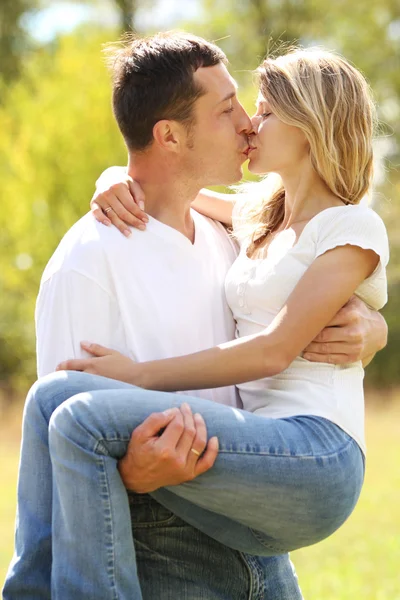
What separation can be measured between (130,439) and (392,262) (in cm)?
1299

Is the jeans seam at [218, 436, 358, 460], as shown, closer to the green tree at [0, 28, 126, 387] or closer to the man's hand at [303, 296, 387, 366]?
the man's hand at [303, 296, 387, 366]

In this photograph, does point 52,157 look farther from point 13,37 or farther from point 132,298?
point 132,298

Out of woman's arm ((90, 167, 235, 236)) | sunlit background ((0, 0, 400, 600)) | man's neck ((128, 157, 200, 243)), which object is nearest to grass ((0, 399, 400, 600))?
sunlit background ((0, 0, 400, 600))

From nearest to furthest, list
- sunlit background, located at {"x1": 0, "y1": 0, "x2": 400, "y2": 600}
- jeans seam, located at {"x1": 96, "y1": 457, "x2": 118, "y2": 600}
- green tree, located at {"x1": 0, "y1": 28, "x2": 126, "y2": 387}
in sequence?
jeans seam, located at {"x1": 96, "y1": 457, "x2": 118, "y2": 600}, sunlit background, located at {"x1": 0, "y1": 0, "x2": 400, "y2": 600}, green tree, located at {"x1": 0, "y1": 28, "x2": 126, "y2": 387}

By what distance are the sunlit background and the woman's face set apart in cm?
63

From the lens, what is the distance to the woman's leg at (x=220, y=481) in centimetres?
224

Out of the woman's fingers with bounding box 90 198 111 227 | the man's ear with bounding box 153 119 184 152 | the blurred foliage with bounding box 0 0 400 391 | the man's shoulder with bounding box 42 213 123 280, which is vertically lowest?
the blurred foliage with bounding box 0 0 400 391

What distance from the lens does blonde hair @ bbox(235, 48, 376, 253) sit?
→ 283 cm

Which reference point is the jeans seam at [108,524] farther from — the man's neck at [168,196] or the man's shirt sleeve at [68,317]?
the man's neck at [168,196]

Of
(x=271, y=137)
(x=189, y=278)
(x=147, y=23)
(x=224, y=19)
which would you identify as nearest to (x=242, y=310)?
(x=189, y=278)

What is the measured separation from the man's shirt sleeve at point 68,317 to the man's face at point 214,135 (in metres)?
0.62

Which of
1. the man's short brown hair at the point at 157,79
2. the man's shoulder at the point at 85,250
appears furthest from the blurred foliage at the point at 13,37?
the man's shoulder at the point at 85,250

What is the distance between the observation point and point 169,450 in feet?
7.43

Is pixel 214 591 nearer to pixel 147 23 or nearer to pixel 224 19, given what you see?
pixel 147 23
